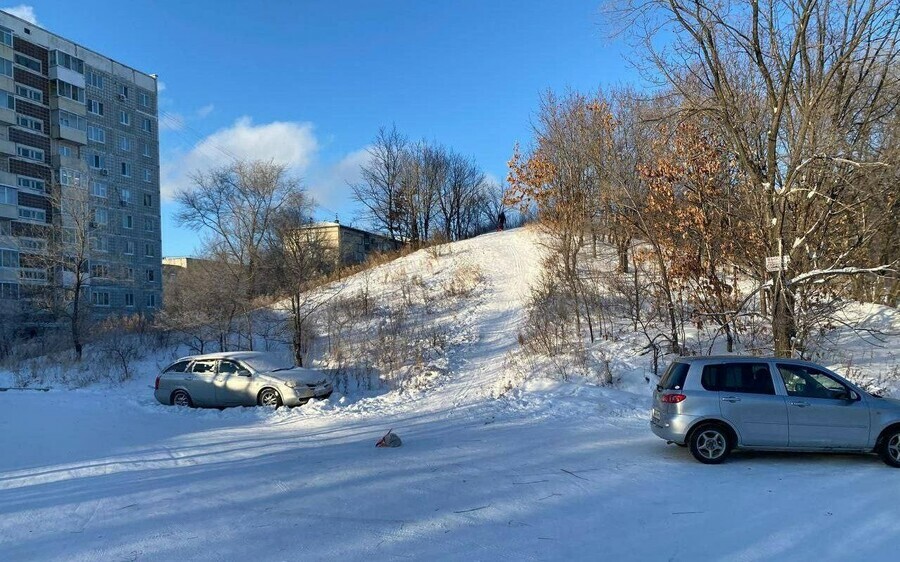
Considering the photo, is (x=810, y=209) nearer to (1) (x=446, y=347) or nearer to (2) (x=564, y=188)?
(2) (x=564, y=188)

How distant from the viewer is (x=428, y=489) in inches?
280

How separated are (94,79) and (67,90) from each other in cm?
427

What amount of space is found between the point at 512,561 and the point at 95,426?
36.1ft

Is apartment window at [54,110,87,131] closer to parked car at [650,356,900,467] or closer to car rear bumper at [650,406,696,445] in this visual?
car rear bumper at [650,406,696,445]

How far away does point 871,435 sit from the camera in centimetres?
819

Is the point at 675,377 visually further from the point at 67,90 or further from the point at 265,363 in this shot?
the point at 67,90

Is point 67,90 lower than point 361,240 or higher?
higher

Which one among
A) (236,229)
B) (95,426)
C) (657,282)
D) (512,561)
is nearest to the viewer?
(512,561)

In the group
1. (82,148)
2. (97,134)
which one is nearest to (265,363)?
(82,148)

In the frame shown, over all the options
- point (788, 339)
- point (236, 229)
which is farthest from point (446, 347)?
point (236, 229)

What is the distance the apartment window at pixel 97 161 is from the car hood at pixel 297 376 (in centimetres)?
5009

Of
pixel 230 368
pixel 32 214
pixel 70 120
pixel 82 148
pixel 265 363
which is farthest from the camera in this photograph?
pixel 82 148

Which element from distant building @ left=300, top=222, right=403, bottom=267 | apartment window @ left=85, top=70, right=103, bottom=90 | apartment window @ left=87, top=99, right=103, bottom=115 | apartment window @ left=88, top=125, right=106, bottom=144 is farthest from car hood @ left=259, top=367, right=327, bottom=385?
apartment window @ left=85, top=70, right=103, bottom=90

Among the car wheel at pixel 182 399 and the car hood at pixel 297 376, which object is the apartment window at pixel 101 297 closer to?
the car wheel at pixel 182 399
